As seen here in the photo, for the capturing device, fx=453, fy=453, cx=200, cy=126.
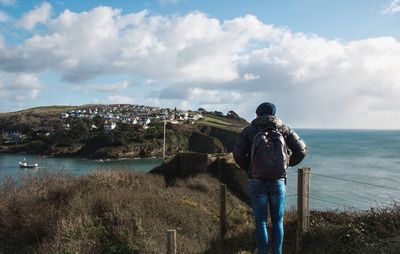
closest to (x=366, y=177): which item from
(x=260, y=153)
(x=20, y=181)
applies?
(x=20, y=181)

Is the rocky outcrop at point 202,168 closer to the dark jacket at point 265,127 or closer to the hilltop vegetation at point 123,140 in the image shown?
the dark jacket at point 265,127

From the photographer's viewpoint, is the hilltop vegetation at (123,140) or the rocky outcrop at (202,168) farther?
the hilltop vegetation at (123,140)

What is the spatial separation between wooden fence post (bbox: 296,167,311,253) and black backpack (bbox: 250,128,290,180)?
155cm

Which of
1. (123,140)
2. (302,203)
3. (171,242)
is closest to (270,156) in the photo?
(171,242)

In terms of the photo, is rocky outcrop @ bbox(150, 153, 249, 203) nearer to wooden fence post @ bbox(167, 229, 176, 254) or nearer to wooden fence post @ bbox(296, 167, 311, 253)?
wooden fence post @ bbox(296, 167, 311, 253)

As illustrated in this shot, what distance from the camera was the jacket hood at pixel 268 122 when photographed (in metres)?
5.44

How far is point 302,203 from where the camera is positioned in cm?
687

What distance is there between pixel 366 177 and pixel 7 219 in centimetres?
4753

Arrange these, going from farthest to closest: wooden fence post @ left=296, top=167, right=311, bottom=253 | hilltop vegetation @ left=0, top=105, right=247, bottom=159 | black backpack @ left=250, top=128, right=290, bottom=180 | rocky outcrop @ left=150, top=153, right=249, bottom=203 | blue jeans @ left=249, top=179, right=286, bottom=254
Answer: hilltop vegetation @ left=0, top=105, right=247, bottom=159
rocky outcrop @ left=150, top=153, right=249, bottom=203
wooden fence post @ left=296, top=167, right=311, bottom=253
blue jeans @ left=249, top=179, right=286, bottom=254
black backpack @ left=250, top=128, right=290, bottom=180

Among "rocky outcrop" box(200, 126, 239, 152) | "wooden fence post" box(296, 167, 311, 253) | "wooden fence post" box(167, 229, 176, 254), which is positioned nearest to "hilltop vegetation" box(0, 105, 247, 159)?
"rocky outcrop" box(200, 126, 239, 152)

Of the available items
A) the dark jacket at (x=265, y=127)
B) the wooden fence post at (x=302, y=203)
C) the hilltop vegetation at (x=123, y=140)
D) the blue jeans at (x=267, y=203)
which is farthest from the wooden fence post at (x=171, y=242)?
the hilltop vegetation at (x=123, y=140)

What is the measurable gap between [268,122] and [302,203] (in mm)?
2003

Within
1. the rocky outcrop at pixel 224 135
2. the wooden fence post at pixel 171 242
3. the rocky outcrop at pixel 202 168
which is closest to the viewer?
the wooden fence post at pixel 171 242

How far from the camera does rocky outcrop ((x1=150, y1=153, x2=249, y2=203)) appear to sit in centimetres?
2628
